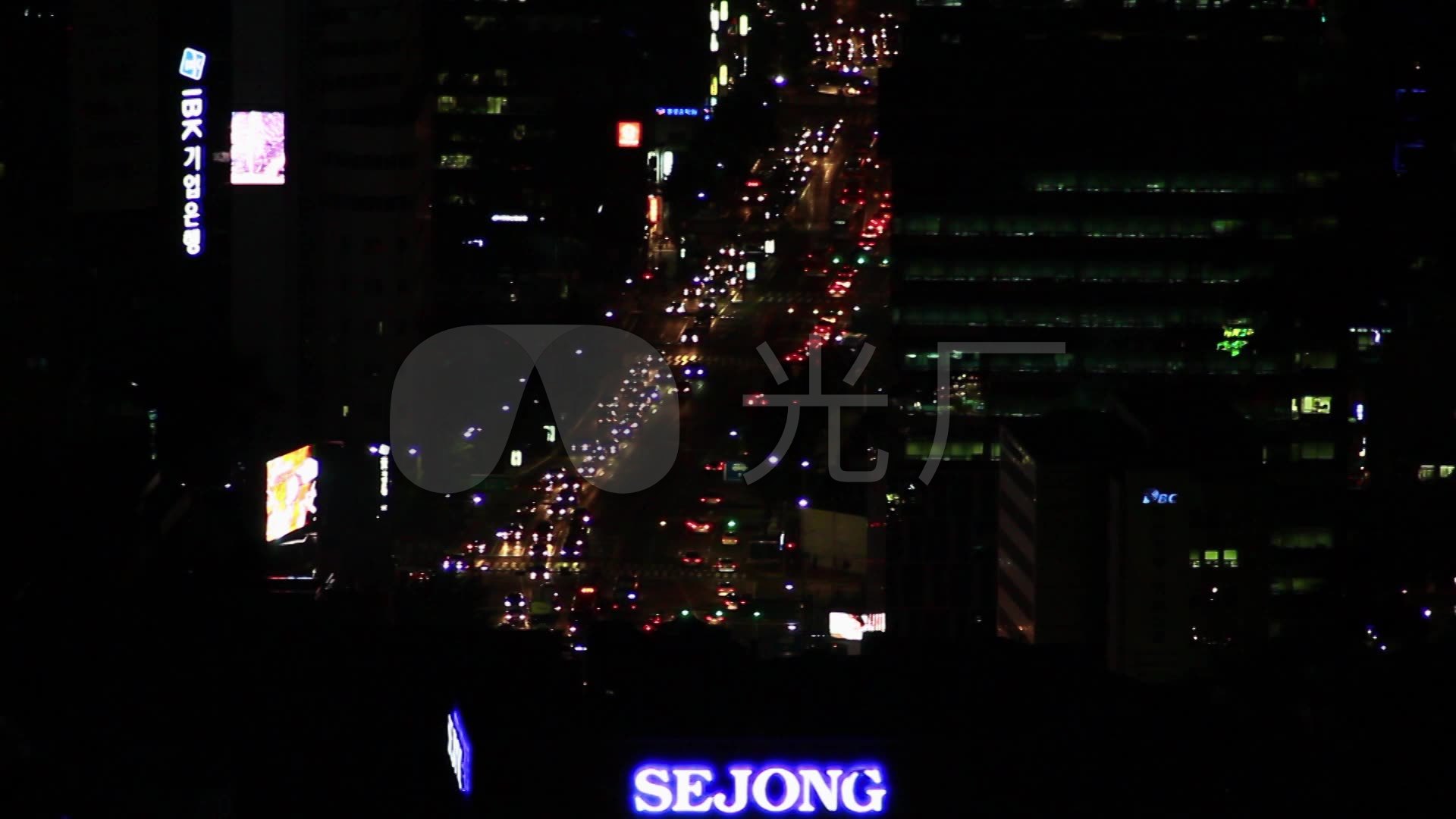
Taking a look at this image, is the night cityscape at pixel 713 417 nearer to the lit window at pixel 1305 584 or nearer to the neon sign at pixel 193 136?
the neon sign at pixel 193 136

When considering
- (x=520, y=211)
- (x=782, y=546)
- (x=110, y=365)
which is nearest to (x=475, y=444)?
(x=782, y=546)

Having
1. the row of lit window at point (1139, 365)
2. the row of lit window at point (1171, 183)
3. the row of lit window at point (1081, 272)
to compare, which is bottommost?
the row of lit window at point (1139, 365)

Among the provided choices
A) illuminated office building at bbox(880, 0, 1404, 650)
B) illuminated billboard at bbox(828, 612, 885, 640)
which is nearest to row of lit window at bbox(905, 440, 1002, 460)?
illuminated office building at bbox(880, 0, 1404, 650)

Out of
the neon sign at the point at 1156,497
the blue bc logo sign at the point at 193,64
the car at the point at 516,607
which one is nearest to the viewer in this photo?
the blue bc logo sign at the point at 193,64

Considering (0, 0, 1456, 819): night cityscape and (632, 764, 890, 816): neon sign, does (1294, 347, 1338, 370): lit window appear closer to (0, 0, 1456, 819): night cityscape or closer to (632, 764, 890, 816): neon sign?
(0, 0, 1456, 819): night cityscape

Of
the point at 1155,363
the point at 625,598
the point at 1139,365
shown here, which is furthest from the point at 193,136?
the point at 1155,363

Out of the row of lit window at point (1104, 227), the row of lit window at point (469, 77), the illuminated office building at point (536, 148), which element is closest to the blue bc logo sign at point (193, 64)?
the illuminated office building at point (536, 148)

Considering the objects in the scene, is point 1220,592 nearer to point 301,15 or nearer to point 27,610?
point 301,15

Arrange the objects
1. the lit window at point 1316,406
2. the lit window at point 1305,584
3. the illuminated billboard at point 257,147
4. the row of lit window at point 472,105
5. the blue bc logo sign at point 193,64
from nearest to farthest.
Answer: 1. the blue bc logo sign at point 193,64
2. the illuminated billboard at point 257,147
3. the lit window at point 1305,584
4. the lit window at point 1316,406
5. the row of lit window at point 472,105
